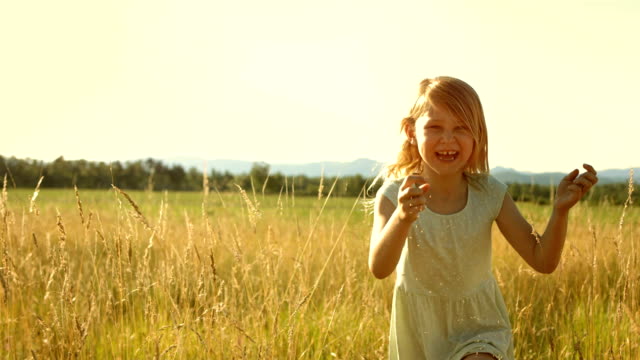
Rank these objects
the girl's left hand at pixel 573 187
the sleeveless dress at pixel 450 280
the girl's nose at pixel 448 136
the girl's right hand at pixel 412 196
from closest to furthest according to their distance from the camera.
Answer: the girl's right hand at pixel 412 196, the girl's left hand at pixel 573 187, the girl's nose at pixel 448 136, the sleeveless dress at pixel 450 280

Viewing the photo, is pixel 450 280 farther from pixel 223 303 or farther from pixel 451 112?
pixel 223 303

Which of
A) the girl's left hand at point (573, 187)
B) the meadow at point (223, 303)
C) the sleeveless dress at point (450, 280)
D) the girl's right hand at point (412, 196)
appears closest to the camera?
the girl's right hand at point (412, 196)

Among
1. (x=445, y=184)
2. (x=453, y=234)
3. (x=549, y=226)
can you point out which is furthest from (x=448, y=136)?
(x=549, y=226)

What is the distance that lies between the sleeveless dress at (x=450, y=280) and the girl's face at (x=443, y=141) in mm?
225

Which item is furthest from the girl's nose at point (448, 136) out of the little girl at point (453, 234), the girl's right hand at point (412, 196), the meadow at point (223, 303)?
the meadow at point (223, 303)

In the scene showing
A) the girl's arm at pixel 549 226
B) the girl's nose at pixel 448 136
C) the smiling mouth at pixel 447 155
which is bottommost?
the girl's arm at pixel 549 226

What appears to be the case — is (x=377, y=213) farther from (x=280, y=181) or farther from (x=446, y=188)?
(x=280, y=181)

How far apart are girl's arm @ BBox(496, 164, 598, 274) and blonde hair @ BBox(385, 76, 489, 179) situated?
24 centimetres

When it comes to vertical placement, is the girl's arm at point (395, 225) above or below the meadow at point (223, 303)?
above

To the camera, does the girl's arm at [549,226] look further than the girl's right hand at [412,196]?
Yes

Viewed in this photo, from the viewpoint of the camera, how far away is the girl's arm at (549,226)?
91.0 inches

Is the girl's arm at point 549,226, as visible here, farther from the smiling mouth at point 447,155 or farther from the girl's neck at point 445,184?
the smiling mouth at point 447,155

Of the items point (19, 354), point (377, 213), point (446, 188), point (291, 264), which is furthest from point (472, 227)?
point (291, 264)

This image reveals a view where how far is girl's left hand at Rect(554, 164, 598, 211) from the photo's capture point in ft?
7.51
